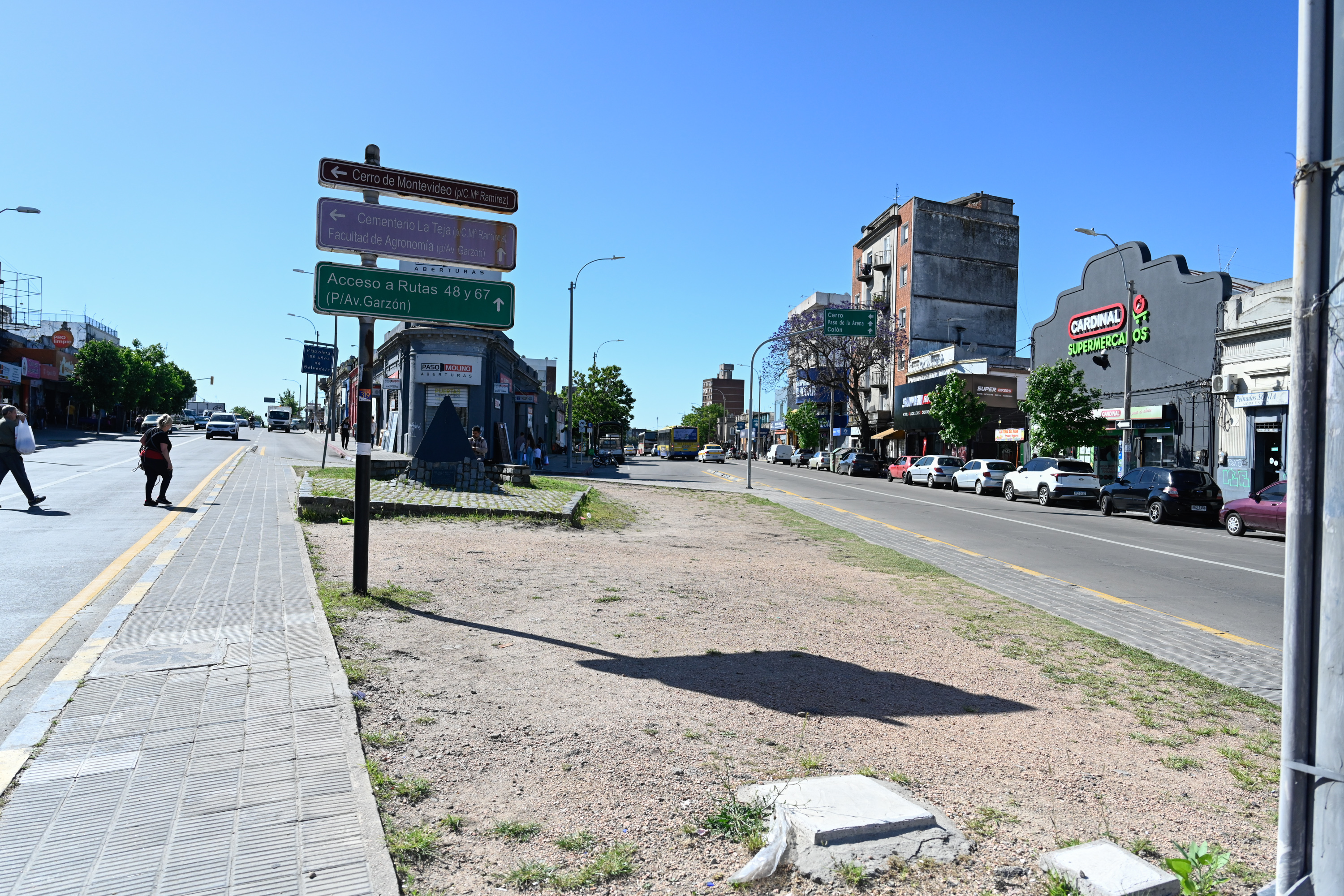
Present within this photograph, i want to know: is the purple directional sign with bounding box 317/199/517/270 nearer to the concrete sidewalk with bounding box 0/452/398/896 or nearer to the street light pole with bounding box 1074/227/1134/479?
the concrete sidewalk with bounding box 0/452/398/896

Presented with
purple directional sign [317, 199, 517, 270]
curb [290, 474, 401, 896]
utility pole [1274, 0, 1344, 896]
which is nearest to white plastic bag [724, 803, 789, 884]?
curb [290, 474, 401, 896]

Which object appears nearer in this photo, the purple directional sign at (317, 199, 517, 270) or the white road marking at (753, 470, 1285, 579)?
the purple directional sign at (317, 199, 517, 270)

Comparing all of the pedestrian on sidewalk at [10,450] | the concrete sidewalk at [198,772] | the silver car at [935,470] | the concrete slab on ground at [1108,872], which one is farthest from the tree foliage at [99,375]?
the concrete slab on ground at [1108,872]

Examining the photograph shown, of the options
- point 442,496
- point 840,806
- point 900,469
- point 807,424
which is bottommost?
point 840,806

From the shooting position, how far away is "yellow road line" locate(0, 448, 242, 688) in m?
5.23

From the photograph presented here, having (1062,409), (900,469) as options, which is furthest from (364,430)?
(900,469)

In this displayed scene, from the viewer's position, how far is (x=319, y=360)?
28.4 meters

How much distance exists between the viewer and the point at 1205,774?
161 inches

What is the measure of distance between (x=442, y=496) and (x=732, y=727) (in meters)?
13.0

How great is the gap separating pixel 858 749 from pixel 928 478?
36.2m

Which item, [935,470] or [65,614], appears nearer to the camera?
[65,614]

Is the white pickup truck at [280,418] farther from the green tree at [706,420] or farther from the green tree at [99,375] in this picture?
the green tree at [706,420]

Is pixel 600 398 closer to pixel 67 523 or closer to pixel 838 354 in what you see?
pixel 838 354

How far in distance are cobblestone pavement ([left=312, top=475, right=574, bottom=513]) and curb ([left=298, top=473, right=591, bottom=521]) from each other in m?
0.08
